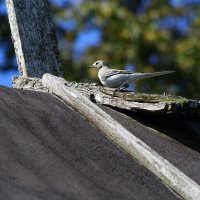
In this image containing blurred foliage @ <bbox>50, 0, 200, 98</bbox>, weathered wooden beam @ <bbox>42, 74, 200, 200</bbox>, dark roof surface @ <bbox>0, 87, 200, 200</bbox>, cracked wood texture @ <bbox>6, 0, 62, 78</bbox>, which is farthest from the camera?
blurred foliage @ <bbox>50, 0, 200, 98</bbox>

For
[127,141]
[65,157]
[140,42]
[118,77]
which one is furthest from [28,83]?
[140,42]

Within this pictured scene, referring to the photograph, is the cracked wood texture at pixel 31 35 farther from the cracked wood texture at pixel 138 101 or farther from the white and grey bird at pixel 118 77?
the white and grey bird at pixel 118 77

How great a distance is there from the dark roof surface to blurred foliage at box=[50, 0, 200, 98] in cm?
1742

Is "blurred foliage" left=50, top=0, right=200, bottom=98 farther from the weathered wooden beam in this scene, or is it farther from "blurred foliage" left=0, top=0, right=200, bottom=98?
the weathered wooden beam

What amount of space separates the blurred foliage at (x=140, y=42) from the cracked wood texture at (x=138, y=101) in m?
16.6

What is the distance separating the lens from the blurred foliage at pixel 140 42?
2577cm

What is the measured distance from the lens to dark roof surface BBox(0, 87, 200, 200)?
5793mm

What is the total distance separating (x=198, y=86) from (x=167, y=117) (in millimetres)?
19111

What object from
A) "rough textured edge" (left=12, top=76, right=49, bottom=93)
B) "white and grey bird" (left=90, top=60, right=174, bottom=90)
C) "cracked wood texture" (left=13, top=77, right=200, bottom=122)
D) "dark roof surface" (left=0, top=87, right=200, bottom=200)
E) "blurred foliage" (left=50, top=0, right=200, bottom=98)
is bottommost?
"dark roof surface" (left=0, top=87, right=200, bottom=200)

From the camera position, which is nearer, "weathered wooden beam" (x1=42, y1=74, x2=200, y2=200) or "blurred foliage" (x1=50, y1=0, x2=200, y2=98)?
"weathered wooden beam" (x1=42, y1=74, x2=200, y2=200)

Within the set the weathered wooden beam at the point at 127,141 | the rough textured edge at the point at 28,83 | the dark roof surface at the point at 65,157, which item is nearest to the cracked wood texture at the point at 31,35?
the rough textured edge at the point at 28,83

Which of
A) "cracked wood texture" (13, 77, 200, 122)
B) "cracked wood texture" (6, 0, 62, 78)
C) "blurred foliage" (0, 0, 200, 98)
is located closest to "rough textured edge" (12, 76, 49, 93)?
"cracked wood texture" (13, 77, 200, 122)

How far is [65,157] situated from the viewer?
20.9ft

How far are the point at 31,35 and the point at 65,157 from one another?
9.56 feet
